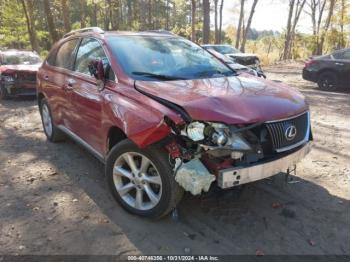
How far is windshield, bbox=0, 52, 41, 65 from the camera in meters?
12.1

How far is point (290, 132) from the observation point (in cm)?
366

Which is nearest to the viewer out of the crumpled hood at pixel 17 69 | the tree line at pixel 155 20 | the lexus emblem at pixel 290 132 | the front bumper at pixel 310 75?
the lexus emblem at pixel 290 132

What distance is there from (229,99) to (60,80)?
3.03 meters

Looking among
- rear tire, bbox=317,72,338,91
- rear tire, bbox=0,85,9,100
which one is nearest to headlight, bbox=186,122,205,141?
rear tire, bbox=0,85,9,100

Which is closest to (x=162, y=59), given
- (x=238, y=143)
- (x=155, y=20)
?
(x=238, y=143)

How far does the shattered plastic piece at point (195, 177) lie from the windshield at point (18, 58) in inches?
410

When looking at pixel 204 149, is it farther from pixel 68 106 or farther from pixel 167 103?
pixel 68 106

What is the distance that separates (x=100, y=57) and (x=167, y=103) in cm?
152

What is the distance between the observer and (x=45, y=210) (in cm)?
414

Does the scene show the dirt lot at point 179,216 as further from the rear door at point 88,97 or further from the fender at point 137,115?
the fender at point 137,115

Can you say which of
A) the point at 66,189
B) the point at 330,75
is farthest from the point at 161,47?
the point at 330,75

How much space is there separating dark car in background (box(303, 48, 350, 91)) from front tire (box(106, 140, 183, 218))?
10721mm

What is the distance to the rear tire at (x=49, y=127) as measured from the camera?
626 cm

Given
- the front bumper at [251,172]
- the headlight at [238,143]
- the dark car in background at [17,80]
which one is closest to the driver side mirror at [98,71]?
the headlight at [238,143]
